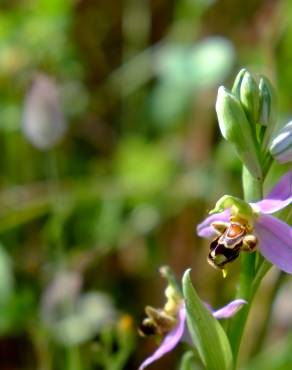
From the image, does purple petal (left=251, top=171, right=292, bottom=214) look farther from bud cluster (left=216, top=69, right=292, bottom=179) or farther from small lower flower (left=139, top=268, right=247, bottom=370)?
small lower flower (left=139, top=268, right=247, bottom=370)

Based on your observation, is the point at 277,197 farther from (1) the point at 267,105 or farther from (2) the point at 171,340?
(2) the point at 171,340

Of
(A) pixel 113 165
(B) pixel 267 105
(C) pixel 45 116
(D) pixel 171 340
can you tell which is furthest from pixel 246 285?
(A) pixel 113 165

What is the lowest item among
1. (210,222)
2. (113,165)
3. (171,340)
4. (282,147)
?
(113,165)

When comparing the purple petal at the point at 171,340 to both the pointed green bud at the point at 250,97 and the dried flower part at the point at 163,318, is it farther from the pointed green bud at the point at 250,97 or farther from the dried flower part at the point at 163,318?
the pointed green bud at the point at 250,97


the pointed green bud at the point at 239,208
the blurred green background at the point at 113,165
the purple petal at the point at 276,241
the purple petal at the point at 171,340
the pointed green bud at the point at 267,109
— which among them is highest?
the pointed green bud at the point at 267,109

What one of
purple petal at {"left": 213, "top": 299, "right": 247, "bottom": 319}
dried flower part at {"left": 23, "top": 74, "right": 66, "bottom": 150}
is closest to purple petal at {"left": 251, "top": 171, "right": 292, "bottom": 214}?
purple petal at {"left": 213, "top": 299, "right": 247, "bottom": 319}

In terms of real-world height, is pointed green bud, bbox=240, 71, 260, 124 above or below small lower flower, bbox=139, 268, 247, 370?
above

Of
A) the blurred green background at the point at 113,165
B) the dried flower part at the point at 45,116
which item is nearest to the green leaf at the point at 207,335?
the blurred green background at the point at 113,165
